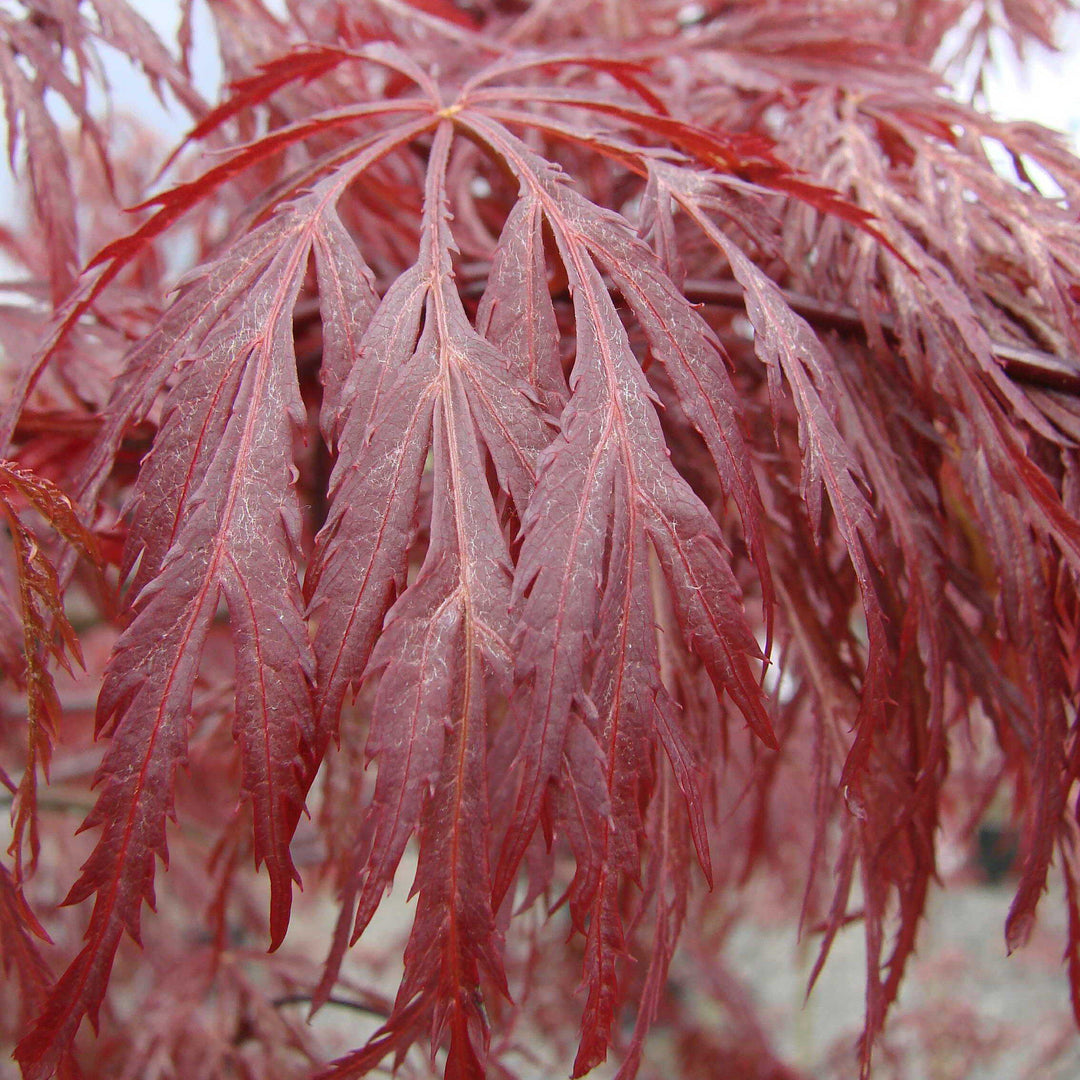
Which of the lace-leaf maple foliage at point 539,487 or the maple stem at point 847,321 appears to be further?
the maple stem at point 847,321

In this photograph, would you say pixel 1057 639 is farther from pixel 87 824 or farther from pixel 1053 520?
pixel 87 824

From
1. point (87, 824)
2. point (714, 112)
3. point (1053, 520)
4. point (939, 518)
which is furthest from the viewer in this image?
point (714, 112)

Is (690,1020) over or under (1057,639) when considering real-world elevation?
under

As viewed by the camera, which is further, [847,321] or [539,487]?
[847,321]

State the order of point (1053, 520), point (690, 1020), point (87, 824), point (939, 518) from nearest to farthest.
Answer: point (87, 824) → point (1053, 520) → point (939, 518) → point (690, 1020)

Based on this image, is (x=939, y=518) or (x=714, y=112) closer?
(x=939, y=518)

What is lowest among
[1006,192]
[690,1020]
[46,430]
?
[690,1020]

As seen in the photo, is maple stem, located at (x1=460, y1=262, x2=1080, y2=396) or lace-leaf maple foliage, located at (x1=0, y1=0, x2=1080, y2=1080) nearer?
lace-leaf maple foliage, located at (x1=0, y1=0, x2=1080, y2=1080)

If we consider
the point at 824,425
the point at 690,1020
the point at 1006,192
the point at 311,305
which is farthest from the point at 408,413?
the point at 690,1020
